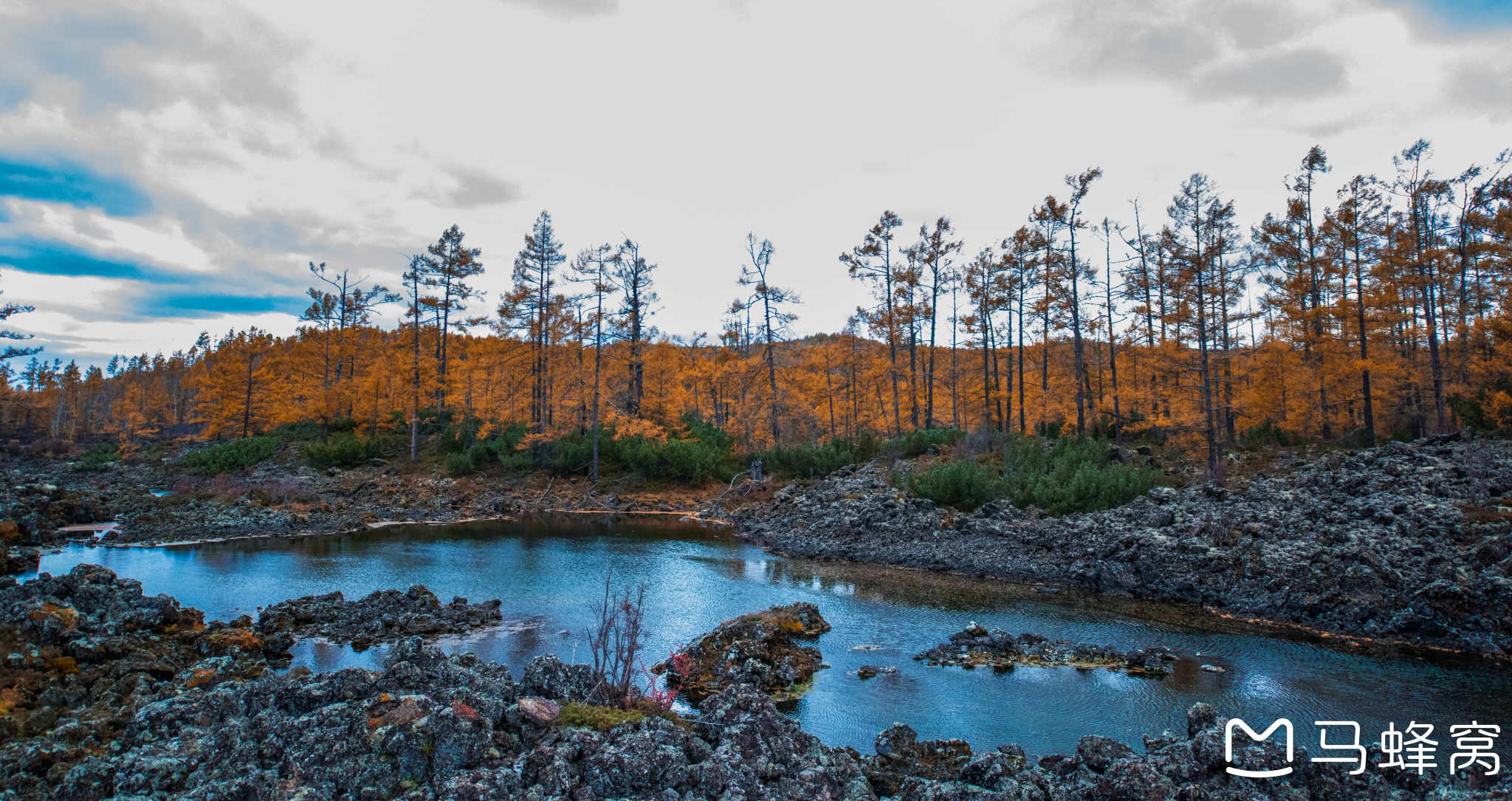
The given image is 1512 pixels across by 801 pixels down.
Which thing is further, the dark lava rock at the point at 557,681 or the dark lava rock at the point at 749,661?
the dark lava rock at the point at 749,661

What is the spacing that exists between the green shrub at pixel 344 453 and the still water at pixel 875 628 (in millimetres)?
14923

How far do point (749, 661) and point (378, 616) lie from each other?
23.0ft

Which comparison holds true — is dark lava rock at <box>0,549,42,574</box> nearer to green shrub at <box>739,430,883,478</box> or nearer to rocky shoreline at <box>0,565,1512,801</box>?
rocky shoreline at <box>0,565,1512,801</box>

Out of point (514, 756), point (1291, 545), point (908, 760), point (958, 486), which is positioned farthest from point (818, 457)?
point (514, 756)

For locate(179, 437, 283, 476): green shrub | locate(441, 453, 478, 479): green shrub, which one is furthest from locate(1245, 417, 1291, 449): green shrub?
locate(179, 437, 283, 476): green shrub

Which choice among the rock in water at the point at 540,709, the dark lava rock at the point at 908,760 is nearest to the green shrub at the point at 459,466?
the rock in water at the point at 540,709

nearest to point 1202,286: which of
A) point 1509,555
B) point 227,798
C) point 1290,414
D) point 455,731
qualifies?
point 1290,414

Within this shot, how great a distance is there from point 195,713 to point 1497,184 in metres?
34.1

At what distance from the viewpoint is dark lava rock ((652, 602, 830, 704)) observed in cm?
929

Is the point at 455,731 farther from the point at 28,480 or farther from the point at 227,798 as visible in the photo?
the point at 28,480

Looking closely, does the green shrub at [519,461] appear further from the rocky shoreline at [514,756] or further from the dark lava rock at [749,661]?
the rocky shoreline at [514,756]

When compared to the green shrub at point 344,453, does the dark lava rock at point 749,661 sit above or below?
below

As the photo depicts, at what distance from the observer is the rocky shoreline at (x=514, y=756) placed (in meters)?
5.36

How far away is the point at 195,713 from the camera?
649 cm
